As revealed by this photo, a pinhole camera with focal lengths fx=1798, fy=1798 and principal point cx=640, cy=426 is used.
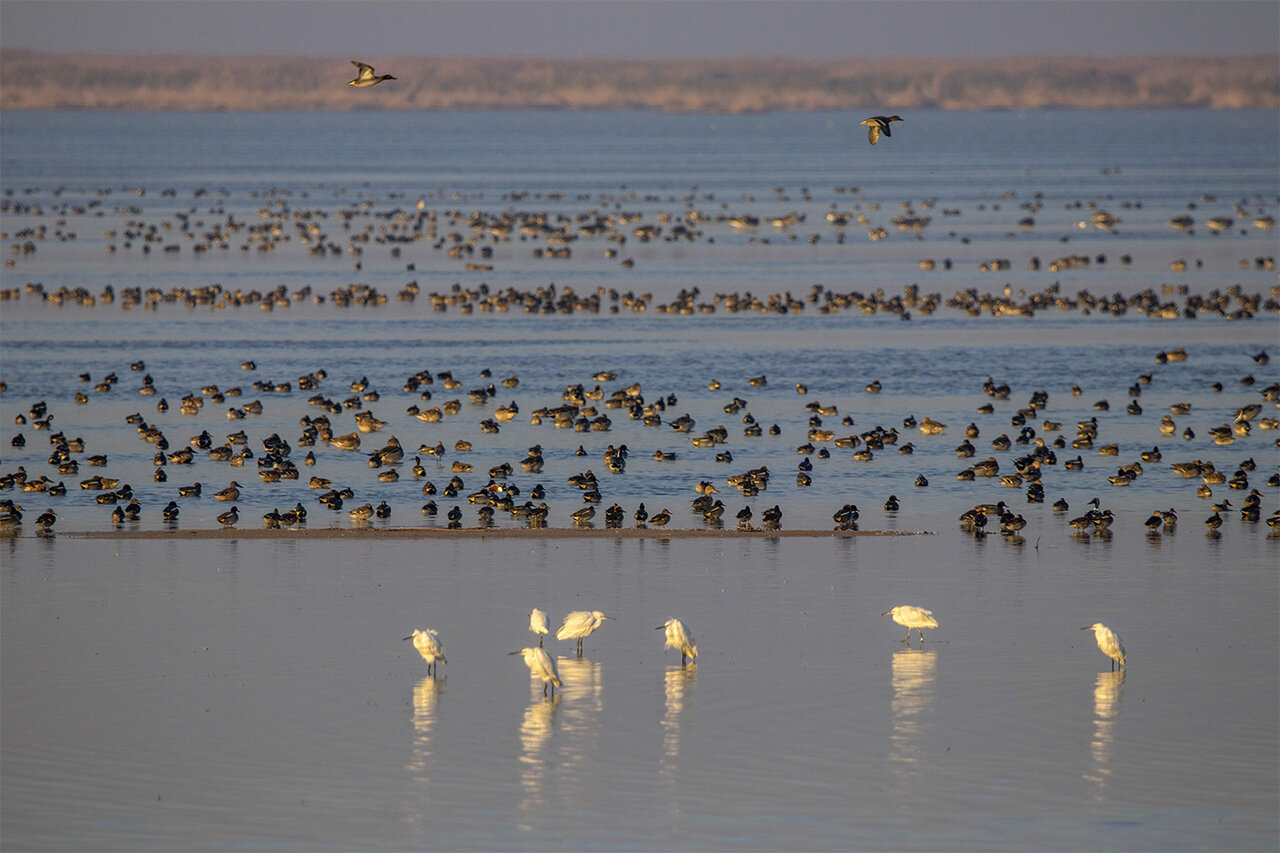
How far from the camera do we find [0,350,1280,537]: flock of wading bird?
25.3 meters

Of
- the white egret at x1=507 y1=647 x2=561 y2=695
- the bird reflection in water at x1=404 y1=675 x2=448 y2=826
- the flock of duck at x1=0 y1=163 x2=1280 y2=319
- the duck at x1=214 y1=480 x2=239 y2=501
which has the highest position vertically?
the flock of duck at x1=0 y1=163 x2=1280 y2=319

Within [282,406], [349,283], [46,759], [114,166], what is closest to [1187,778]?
[46,759]

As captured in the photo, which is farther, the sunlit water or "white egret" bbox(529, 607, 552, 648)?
"white egret" bbox(529, 607, 552, 648)

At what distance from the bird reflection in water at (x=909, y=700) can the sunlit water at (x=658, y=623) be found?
0.17ft

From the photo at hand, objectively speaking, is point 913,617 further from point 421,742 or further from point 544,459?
point 544,459

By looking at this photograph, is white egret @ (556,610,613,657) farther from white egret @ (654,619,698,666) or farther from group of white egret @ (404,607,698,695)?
white egret @ (654,619,698,666)

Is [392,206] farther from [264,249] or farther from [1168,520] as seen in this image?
[1168,520]

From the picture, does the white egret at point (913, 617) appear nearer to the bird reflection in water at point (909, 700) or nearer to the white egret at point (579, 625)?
the bird reflection in water at point (909, 700)

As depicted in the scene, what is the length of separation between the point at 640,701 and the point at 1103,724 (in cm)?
419

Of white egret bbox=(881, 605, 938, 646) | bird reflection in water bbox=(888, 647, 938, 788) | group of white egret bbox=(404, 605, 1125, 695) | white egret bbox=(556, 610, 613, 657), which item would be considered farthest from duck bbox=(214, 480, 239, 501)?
bird reflection in water bbox=(888, 647, 938, 788)

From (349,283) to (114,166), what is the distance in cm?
9637

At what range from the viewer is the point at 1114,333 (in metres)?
46.7

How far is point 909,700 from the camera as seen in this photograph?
1670 centimetres

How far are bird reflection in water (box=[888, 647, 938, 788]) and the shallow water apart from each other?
4 centimetres
